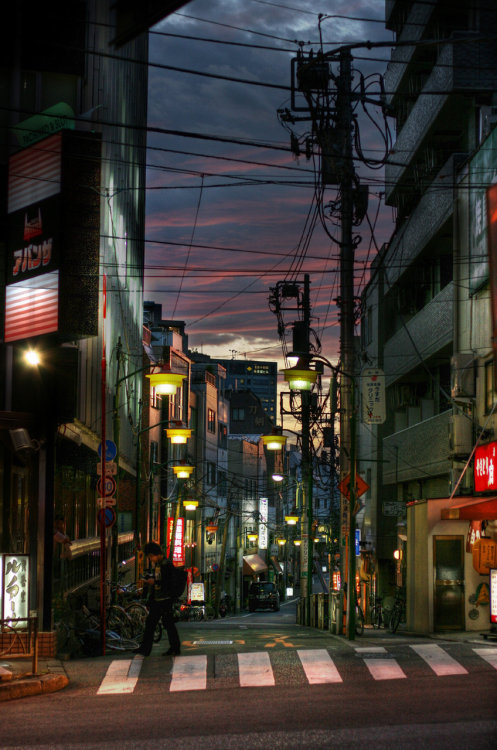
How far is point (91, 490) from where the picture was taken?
30.6m

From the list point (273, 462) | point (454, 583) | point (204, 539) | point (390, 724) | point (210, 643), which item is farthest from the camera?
point (273, 462)

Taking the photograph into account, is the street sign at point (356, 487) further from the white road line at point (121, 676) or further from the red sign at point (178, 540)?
the red sign at point (178, 540)

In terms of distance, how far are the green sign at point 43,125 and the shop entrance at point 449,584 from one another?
52.0ft

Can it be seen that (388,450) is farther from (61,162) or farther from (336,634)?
(61,162)

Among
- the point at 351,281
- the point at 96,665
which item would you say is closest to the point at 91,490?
→ the point at 351,281

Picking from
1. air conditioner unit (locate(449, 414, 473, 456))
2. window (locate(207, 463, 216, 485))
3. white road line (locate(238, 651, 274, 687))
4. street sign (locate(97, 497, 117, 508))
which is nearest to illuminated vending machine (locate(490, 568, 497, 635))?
air conditioner unit (locate(449, 414, 473, 456))

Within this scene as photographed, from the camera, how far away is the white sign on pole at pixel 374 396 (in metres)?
29.1

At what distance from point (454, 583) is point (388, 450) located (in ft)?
61.6

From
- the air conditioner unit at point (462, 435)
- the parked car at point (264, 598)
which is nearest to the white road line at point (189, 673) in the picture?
the air conditioner unit at point (462, 435)

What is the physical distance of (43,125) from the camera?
2077 centimetres

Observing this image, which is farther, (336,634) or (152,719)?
(336,634)

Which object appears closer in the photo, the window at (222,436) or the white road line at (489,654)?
the white road line at (489,654)

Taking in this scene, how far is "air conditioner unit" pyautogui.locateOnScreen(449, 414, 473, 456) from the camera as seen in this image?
2720 cm

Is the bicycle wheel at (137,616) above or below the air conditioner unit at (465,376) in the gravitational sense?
below
